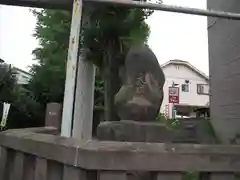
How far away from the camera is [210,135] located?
4.16m

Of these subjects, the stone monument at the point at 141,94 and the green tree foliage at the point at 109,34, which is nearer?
the stone monument at the point at 141,94

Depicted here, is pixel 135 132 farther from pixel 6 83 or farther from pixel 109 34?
pixel 6 83

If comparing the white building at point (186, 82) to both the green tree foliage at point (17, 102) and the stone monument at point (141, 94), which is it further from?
the stone monument at point (141, 94)

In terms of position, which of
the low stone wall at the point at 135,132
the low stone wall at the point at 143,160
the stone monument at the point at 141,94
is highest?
the stone monument at the point at 141,94

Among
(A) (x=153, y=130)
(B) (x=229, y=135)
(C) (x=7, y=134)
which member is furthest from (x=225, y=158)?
(B) (x=229, y=135)

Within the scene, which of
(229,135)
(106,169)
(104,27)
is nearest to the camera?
(106,169)

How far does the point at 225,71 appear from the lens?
13.2ft

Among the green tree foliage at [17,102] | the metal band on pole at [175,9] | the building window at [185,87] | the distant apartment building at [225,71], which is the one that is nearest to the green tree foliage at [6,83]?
the green tree foliage at [17,102]

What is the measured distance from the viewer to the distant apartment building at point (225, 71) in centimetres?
378

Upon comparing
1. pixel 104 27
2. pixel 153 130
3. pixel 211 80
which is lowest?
pixel 153 130

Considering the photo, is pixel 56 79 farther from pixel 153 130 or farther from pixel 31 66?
pixel 153 130

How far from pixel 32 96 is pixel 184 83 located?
16988mm

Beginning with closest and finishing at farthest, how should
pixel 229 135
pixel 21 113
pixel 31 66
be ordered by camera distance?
1. pixel 229 135
2. pixel 21 113
3. pixel 31 66

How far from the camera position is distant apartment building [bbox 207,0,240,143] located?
3781mm
